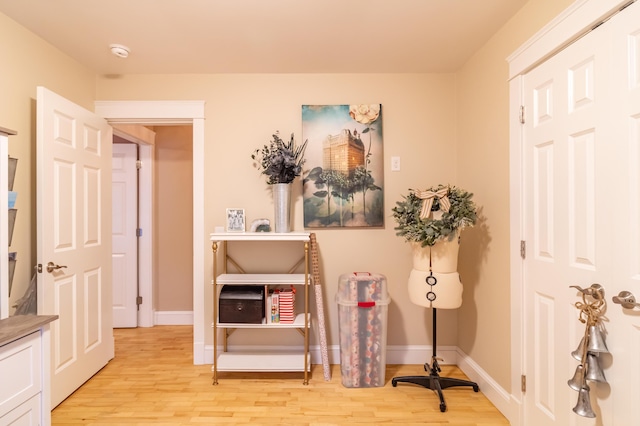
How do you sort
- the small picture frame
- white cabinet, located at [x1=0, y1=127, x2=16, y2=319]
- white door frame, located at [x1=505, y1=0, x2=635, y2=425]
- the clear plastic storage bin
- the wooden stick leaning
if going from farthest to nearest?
the small picture frame < the wooden stick leaning < the clear plastic storage bin < white door frame, located at [x1=505, y1=0, x2=635, y2=425] < white cabinet, located at [x1=0, y1=127, x2=16, y2=319]

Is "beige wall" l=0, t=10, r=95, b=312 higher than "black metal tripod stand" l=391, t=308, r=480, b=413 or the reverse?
higher

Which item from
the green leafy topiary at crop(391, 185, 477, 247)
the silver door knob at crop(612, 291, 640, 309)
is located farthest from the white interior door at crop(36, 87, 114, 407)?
the silver door knob at crop(612, 291, 640, 309)

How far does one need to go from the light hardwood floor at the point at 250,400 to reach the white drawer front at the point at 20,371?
2.72ft

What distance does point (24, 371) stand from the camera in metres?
1.52

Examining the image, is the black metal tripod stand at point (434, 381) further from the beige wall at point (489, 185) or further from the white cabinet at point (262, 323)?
the white cabinet at point (262, 323)

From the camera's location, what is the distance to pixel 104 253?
→ 2914mm

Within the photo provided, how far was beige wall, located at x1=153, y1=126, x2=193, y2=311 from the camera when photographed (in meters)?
4.15

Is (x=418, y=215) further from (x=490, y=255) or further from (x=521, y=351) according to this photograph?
(x=521, y=351)

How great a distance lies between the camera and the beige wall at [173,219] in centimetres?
415

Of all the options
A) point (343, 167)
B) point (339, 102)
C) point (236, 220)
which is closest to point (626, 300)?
point (343, 167)

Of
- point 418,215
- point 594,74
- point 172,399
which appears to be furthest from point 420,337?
point 594,74

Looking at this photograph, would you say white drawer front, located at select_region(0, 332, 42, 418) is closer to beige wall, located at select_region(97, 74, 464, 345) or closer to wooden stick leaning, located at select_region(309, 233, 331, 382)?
beige wall, located at select_region(97, 74, 464, 345)

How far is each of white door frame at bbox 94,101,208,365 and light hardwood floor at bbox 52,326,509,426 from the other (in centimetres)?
38

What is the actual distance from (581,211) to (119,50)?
2977 millimetres
